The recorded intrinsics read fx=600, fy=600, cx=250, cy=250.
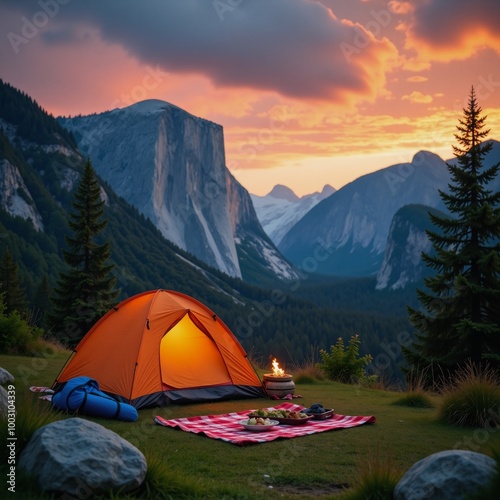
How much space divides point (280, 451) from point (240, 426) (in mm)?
1884

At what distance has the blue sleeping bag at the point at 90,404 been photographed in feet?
35.8

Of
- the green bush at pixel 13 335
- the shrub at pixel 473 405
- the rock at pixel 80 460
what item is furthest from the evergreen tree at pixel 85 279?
the rock at pixel 80 460

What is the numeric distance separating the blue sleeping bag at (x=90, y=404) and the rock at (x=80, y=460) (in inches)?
175

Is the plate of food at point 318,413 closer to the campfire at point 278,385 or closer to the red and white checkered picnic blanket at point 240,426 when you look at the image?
the red and white checkered picnic blanket at point 240,426

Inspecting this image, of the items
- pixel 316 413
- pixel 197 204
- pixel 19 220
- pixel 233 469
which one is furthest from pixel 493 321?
pixel 197 204

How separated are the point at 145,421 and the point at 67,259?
62.5 feet

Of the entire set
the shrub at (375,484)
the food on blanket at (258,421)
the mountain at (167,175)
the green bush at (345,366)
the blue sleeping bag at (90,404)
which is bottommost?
the green bush at (345,366)

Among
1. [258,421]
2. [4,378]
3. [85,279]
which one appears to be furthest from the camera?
[85,279]

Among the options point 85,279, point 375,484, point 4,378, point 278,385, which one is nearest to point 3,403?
point 375,484

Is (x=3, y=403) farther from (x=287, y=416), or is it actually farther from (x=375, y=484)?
(x=287, y=416)

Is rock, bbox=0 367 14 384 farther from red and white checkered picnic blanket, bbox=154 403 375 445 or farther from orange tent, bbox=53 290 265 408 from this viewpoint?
red and white checkered picnic blanket, bbox=154 403 375 445

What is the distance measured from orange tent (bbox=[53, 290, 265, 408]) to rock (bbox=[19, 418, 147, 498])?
19.6 feet

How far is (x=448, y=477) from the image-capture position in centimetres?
558

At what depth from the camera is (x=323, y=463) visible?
8578 mm
